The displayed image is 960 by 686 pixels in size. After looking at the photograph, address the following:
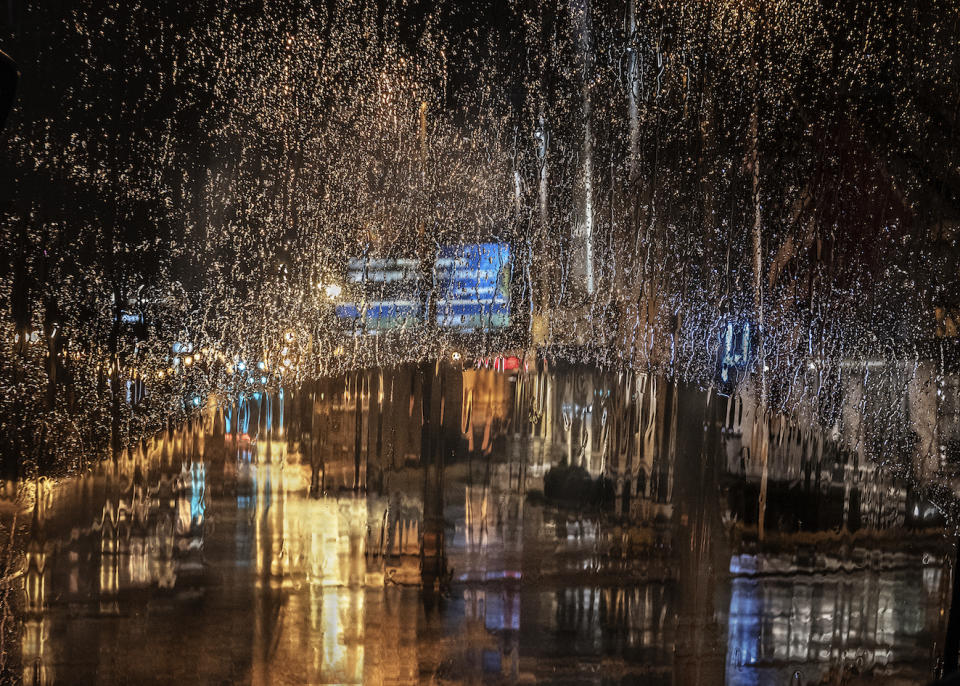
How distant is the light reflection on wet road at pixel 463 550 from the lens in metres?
2.34

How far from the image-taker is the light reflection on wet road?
2.34 m

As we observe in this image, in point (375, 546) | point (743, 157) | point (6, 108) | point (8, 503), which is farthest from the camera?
point (743, 157)

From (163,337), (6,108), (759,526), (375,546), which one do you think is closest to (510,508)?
(375,546)

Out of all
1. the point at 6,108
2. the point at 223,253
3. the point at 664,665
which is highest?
the point at 6,108

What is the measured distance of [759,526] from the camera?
2.76 m

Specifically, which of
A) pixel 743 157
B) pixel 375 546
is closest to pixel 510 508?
pixel 375 546

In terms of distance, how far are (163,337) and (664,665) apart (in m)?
1.81

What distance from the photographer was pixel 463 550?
2.53m

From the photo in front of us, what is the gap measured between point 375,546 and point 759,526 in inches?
50.3

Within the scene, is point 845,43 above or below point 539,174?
above

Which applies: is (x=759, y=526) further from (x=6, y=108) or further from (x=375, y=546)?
(x=6, y=108)

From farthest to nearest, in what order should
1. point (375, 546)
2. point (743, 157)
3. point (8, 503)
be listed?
point (743, 157), point (375, 546), point (8, 503)

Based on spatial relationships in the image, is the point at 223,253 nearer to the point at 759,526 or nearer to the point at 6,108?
the point at 6,108

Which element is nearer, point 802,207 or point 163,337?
point 163,337
